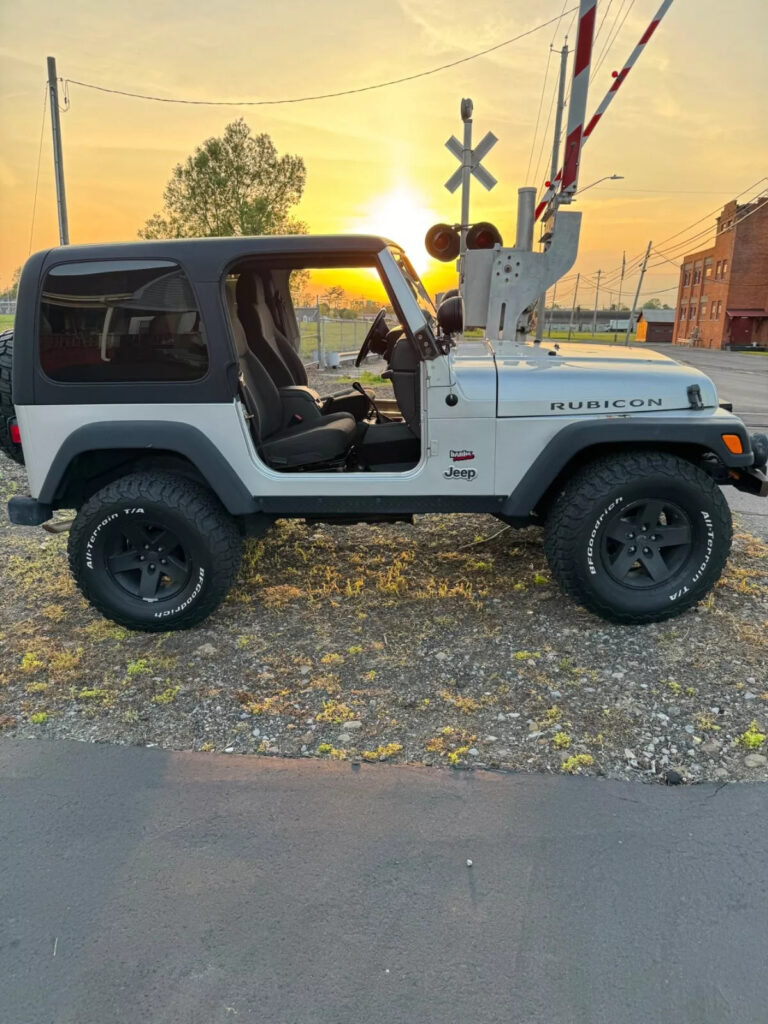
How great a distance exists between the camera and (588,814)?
7.38 ft

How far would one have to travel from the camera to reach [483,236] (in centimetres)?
459

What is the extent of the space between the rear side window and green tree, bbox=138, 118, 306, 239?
57.3 ft

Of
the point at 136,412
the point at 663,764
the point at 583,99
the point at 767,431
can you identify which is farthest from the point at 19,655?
the point at 767,431

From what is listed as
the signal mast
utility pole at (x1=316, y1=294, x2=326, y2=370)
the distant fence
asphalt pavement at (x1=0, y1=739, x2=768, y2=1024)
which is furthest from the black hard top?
utility pole at (x1=316, y1=294, x2=326, y2=370)

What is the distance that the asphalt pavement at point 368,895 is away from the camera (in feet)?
5.45

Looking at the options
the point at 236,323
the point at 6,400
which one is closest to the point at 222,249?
the point at 236,323

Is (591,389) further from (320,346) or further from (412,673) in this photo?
(320,346)

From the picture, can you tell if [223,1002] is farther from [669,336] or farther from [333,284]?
[669,336]

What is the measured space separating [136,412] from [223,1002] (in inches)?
98.0

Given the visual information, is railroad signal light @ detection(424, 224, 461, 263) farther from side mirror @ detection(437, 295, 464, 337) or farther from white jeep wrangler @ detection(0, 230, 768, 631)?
side mirror @ detection(437, 295, 464, 337)

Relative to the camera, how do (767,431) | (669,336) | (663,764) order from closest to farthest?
(663,764), (767,431), (669,336)

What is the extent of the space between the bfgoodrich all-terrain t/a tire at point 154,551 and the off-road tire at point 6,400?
63 centimetres

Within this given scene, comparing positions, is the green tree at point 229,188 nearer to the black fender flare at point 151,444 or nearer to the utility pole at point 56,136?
the utility pole at point 56,136

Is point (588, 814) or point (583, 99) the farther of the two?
point (583, 99)
